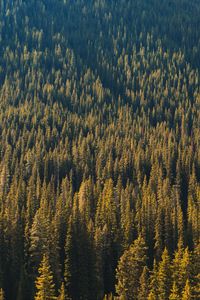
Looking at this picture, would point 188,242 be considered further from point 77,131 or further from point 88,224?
point 77,131

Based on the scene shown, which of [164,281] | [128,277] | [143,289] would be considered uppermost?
[164,281]

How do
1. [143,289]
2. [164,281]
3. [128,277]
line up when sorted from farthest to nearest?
1. [128,277]
2. [164,281]
3. [143,289]

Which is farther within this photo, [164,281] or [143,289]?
[164,281]

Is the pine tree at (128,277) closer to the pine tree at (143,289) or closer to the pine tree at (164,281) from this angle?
the pine tree at (143,289)

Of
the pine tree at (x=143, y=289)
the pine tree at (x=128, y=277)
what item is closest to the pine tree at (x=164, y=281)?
the pine tree at (x=143, y=289)

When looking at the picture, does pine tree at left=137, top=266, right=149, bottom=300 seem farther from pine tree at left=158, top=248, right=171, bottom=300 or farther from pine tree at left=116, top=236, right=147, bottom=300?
A: pine tree at left=116, top=236, right=147, bottom=300

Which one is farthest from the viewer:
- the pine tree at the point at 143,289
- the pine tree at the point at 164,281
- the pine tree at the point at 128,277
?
the pine tree at the point at 128,277

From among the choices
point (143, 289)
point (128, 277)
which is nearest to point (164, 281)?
point (143, 289)

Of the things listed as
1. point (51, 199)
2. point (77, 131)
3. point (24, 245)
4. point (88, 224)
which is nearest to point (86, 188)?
point (51, 199)

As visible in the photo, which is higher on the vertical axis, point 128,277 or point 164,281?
point 164,281

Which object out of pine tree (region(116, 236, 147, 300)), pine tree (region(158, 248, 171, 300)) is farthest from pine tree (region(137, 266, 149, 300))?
pine tree (region(116, 236, 147, 300))

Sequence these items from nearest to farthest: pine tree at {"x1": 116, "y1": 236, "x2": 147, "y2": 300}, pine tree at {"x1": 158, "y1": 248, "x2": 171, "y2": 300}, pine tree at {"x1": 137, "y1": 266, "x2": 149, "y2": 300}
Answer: pine tree at {"x1": 137, "y1": 266, "x2": 149, "y2": 300}, pine tree at {"x1": 158, "y1": 248, "x2": 171, "y2": 300}, pine tree at {"x1": 116, "y1": 236, "x2": 147, "y2": 300}

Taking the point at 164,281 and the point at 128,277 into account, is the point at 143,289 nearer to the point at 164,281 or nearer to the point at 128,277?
the point at 164,281
